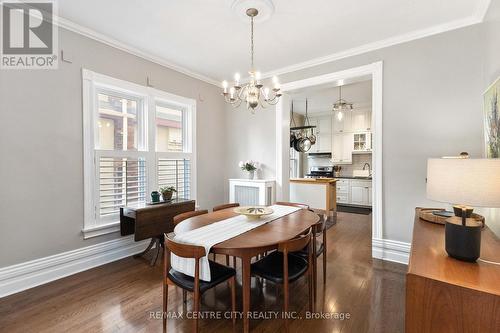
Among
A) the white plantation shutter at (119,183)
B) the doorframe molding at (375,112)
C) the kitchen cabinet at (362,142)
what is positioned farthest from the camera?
the kitchen cabinet at (362,142)

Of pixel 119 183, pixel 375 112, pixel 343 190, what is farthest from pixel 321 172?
pixel 119 183

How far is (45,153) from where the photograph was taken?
2439mm

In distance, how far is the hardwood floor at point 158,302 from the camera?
181 centimetres

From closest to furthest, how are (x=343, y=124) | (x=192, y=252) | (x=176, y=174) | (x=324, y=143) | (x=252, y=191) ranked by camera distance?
(x=192, y=252) < (x=176, y=174) < (x=252, y=191) < (x=343, y=124) < (x=324, y=143)

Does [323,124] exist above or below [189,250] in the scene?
above

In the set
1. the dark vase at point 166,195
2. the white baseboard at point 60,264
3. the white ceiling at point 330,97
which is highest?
the white ceiling at point 330,97

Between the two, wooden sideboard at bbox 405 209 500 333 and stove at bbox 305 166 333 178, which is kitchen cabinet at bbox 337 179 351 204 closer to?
stove at bbox 305 166 333 178

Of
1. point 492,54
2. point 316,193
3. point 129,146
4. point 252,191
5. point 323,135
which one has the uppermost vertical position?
point 492,54

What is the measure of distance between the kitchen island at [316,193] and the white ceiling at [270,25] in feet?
8.82

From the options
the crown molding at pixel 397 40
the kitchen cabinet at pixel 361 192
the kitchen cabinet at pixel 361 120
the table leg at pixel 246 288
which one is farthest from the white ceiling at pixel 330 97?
the table leg at pixel 246 288

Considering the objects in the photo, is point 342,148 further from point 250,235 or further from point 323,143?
point 250,235

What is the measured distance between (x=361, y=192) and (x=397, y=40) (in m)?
4.24

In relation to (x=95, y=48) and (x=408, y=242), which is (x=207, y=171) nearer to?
(x=95, y=48)

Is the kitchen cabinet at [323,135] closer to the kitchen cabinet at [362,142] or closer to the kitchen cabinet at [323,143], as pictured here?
the kitchen cabinet at [323,143]
